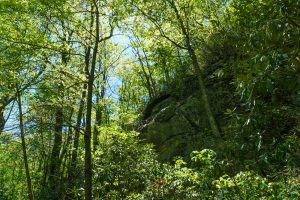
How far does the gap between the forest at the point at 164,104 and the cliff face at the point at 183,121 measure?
6 centimetres

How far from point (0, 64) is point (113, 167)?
4.19m

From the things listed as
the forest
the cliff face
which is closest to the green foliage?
the forest

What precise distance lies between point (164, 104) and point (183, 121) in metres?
2.63

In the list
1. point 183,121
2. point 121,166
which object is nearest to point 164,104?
point 183,121

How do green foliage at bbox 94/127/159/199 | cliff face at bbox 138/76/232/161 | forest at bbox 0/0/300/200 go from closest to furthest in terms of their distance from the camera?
forest at bbox 0/0/300/200 → green foliage at bbox 94/127/159/199 → cliff face at bbox 138/76/232/161

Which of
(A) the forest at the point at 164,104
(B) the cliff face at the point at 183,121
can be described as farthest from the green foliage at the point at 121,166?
(B) the cliff face at the point at 183,121

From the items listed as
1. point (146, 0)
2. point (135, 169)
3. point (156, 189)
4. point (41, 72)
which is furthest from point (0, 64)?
point (146, 0)

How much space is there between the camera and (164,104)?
17562 mm

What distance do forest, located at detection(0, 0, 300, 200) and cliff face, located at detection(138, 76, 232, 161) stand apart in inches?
2.3

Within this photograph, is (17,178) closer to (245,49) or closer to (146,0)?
(146,0)

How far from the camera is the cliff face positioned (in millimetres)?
14021

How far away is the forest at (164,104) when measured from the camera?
372 centimetres

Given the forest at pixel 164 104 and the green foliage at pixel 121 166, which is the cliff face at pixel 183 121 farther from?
the green foliage at pixel 121 166

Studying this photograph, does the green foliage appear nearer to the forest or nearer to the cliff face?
the forest
